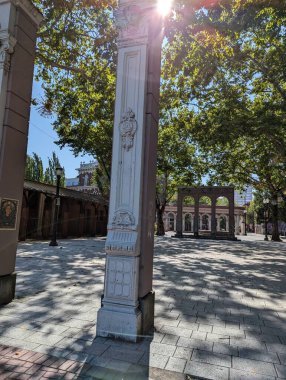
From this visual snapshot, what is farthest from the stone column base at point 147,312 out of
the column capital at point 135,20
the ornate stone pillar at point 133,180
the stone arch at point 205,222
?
the stone arch at point 205,222

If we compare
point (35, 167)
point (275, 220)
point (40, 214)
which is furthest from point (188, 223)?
point (40, 214)

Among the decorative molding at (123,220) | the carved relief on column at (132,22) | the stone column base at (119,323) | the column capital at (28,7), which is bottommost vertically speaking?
the stone column base at (119,323)

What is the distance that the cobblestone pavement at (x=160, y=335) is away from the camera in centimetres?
294

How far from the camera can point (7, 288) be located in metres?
4.98

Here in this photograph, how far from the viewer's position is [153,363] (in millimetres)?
3066

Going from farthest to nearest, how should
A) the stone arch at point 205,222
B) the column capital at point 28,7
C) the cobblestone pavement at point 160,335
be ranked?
the stone arch at point 205,222 < the column capital at point 28,7 < the cobblestone pavement at point 160,335

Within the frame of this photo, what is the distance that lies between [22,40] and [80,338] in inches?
206

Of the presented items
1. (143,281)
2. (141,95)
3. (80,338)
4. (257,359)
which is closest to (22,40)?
(141,95)

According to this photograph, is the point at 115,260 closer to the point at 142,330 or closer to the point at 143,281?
the point at 143,281

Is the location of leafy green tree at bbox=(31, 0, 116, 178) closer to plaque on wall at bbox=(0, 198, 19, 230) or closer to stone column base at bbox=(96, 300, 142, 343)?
plaque on wall at bbox=(0, 198, 19, 230)

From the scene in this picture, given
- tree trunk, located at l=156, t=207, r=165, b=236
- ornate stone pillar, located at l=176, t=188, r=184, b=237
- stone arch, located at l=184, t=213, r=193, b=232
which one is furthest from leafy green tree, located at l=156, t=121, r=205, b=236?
stone arch, located at l=184, t=213, r=193, b=232

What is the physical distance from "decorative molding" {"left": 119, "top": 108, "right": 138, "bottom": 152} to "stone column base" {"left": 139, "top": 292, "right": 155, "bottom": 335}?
210 centimetres

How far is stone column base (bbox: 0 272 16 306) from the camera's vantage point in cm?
488

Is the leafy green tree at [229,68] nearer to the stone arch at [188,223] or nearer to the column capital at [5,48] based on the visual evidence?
the column capital at [5,48]
